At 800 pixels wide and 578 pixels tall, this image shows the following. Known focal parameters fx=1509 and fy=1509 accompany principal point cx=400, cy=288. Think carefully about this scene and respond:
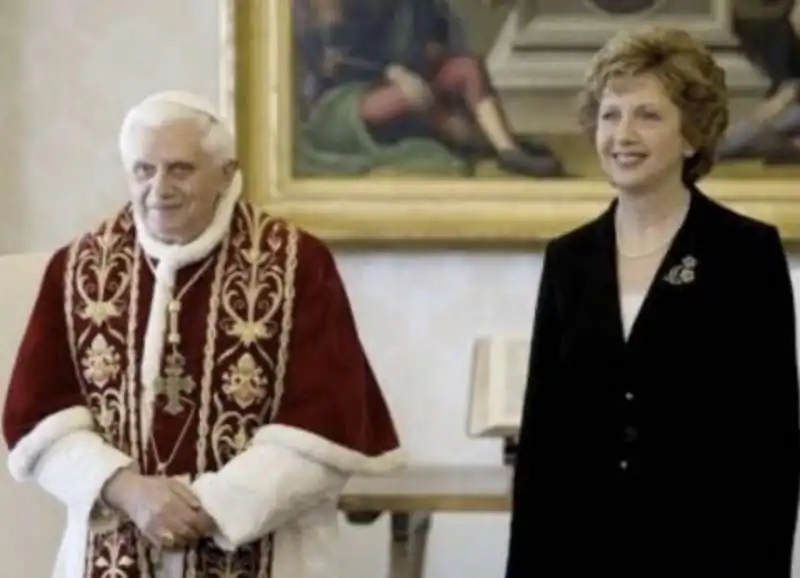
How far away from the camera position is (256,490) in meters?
1.97

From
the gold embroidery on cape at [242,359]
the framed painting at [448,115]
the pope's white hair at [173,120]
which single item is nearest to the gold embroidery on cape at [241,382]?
the gold embroidery on cape at [242,359]

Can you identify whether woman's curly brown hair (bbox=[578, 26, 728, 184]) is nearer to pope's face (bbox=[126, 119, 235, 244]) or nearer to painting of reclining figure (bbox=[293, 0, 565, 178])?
pope's face (bbox=[126, 119, 235, 244])

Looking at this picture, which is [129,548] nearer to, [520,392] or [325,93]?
[520,392]

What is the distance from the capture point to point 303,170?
3.06 m

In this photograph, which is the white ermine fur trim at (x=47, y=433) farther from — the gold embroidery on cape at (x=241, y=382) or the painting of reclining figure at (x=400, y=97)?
the painting of reclining figure at (x=400, y=97)

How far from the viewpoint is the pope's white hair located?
6.61 feet

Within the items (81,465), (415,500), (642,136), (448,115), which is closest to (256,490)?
(81,465)

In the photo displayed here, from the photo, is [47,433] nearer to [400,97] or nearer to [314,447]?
[314,447]

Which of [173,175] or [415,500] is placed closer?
[173,175]

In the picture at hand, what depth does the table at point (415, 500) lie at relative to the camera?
8.02 feet

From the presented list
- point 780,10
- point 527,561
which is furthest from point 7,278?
point 780,10

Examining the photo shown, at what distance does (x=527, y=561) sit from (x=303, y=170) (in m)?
1.36

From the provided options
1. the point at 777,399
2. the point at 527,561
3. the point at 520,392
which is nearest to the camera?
the point at 777,399

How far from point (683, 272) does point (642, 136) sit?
173mm
